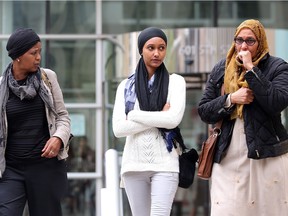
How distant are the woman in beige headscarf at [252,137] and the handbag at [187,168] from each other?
348 millimetres

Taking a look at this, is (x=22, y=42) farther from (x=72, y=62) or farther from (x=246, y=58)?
(x=72, y=62)

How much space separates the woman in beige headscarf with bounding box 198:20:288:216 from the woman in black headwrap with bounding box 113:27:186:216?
0.41 m

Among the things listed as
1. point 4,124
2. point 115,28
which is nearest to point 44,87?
point 4,124

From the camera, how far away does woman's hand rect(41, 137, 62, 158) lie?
644cm

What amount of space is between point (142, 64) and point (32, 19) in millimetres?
7642

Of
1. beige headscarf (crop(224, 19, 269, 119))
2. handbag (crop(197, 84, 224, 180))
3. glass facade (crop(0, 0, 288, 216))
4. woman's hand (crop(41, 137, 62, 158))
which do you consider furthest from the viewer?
glass facade (crop(0, 0, 288, 216))

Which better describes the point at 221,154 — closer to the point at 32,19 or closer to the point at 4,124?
the point at 4,124

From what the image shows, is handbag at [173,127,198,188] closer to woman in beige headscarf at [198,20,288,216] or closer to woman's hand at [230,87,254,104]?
woman in beige headscarf at [198,20,288,216]

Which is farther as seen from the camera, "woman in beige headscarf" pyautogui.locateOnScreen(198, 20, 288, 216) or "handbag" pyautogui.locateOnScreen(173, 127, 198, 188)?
"handbag" pyautogui.locateOnScreen(173, 127, 198, 188)

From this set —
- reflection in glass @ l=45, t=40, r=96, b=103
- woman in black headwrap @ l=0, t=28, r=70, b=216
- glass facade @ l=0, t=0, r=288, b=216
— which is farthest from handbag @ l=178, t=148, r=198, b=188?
reflection in glass @ l=45, t=40, r=96, b=103

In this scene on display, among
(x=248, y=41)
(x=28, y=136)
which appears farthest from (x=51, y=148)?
(x=248, y=41)

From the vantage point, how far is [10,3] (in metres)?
14.2

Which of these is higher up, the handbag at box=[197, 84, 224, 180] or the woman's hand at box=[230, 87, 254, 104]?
the woman's hand at box=[230, 87, 254, 104]

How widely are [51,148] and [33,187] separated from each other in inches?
12.6
